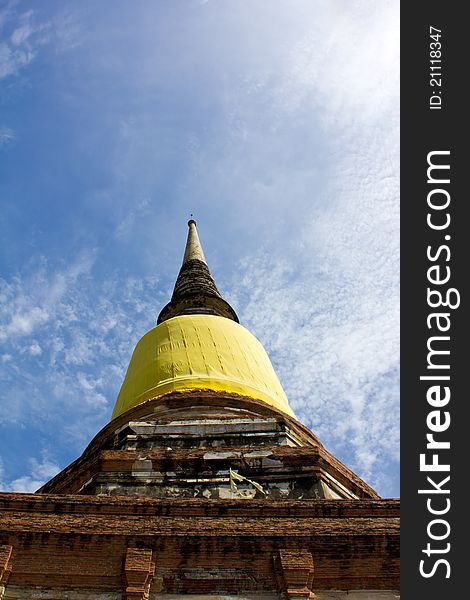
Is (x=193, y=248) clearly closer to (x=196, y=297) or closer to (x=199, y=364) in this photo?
(x=196, y=297)

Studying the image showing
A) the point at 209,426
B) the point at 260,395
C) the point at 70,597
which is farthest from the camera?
the point at 260,395

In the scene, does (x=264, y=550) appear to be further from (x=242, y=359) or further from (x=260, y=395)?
(x=242, y=359)

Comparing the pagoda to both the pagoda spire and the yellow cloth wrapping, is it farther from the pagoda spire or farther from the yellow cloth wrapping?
the pagoda spire

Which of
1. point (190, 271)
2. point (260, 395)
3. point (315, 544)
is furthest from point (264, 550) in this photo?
point (190, 271)

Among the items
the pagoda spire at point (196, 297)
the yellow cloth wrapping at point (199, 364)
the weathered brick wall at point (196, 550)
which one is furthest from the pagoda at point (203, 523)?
the pagoda spire at point (196, 297)

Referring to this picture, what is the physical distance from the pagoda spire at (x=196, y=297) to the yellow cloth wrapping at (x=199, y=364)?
217 cm

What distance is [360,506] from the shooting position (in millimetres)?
8047

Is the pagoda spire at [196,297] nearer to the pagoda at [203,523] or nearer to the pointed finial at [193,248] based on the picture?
the pointed finial at [193,248]

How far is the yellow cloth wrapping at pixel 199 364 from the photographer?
1281 centimetres

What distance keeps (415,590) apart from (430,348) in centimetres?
218

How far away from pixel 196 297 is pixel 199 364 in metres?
4.43

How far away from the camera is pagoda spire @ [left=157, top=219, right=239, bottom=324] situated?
1711 cm

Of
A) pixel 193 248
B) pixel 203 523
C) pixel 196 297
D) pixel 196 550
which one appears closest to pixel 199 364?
pixel 196 297

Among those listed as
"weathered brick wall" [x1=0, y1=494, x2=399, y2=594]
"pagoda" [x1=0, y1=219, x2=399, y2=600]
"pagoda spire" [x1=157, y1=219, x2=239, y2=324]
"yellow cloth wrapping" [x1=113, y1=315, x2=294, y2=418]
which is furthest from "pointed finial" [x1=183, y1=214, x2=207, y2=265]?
"weathered brick wall" [x1=0, y1=494, x2=399, y2=594]
